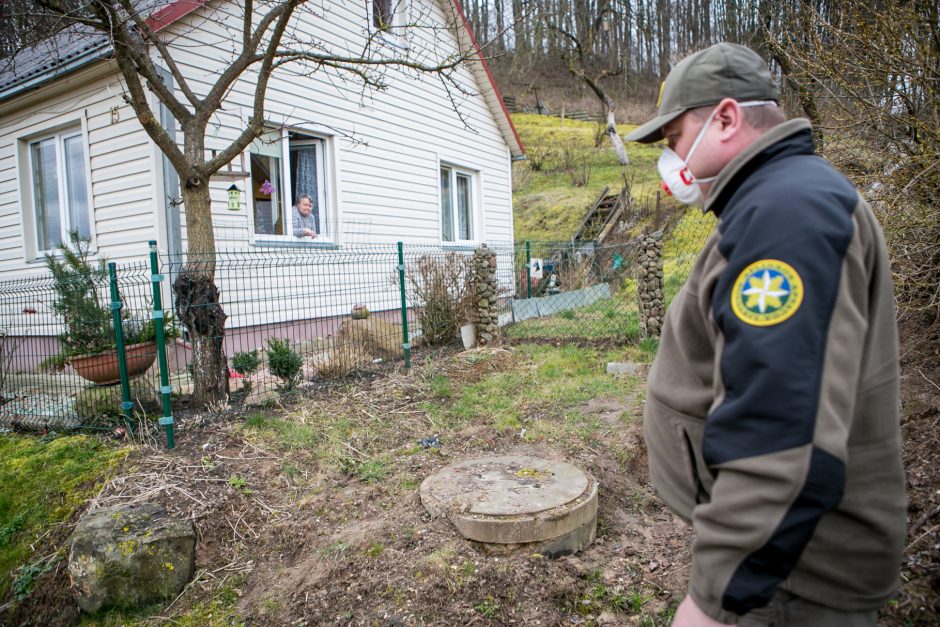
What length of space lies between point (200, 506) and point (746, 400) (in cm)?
387

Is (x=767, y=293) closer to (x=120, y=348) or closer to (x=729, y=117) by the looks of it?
(x=729, y=117)

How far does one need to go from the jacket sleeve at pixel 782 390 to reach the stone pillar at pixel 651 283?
6810 mm

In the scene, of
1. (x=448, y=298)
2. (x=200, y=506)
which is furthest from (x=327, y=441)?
(x=448, y=298)

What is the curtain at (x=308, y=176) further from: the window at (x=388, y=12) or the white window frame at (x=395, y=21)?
the window at (x=388, y=12)

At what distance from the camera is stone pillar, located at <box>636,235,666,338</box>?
771 cm

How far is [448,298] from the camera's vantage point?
8.48 m

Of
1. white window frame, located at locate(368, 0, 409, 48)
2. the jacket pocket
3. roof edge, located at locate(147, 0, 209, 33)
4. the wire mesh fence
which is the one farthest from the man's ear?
white window frame, located at locate(368, 0, 409, 48)

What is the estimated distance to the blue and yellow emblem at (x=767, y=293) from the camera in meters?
1.04

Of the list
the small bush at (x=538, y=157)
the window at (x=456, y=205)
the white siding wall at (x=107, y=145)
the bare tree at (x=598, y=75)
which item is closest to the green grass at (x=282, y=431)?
the white siding wall at (x=107, y=145)

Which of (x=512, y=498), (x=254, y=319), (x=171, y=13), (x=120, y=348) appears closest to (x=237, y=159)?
(x=171, y=13)

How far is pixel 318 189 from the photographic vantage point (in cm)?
873

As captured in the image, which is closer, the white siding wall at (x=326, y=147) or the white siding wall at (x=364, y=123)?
the white siding wall at (x=326, y=147)

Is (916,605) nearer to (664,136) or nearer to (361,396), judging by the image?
(664,136)

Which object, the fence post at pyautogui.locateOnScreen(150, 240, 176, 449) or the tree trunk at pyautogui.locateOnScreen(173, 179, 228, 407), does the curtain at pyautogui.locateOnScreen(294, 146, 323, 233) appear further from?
the fence post at pyautogui.locateOnScreen(150, 240, 176, 449)
